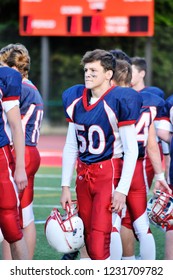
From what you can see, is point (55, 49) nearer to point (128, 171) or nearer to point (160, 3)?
point (160, 3)

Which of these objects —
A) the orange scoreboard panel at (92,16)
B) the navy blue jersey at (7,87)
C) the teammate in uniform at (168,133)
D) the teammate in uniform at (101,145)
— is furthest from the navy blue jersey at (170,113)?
the orange scoreboard panel at (92,16)

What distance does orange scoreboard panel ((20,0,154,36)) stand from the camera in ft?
60.6

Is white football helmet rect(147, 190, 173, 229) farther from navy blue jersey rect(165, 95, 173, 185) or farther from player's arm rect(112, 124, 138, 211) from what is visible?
player's arm rect(112, 124, 138, 211)

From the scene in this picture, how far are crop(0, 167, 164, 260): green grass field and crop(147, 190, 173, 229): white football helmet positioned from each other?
1.16 meters

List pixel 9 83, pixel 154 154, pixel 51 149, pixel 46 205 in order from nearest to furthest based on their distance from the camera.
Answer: pixel 9 83 → pixel 154 154 → pixel 46 205 → pixel 51 149

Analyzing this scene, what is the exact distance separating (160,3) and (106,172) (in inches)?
729

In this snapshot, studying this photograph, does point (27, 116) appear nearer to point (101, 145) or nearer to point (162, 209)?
point (101, 145)

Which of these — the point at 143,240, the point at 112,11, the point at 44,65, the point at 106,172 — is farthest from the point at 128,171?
the point at 44,65

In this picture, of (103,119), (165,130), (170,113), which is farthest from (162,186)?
(103,119)

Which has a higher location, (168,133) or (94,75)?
(94,75)

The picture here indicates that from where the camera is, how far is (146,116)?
6.08 meters

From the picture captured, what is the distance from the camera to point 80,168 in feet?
17.3

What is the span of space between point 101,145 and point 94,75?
45 cm
